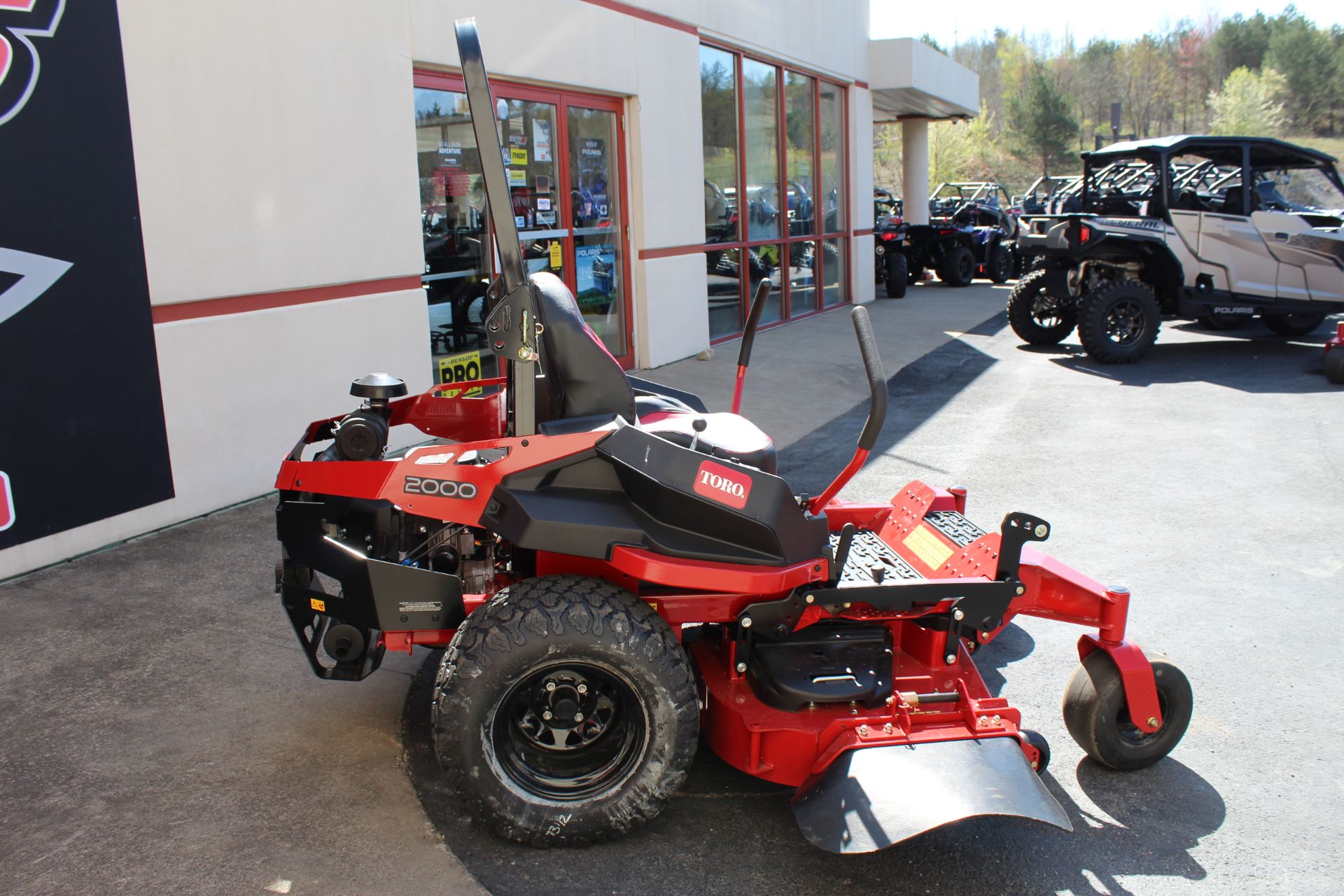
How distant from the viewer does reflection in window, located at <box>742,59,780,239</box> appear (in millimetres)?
13414

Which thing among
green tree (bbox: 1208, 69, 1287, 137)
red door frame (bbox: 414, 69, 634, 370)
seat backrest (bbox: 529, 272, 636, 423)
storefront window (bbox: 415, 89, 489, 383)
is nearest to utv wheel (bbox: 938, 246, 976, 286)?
red door frame (bbox: 414, 69, 634, 370)

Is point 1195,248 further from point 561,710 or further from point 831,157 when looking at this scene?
point 561,710

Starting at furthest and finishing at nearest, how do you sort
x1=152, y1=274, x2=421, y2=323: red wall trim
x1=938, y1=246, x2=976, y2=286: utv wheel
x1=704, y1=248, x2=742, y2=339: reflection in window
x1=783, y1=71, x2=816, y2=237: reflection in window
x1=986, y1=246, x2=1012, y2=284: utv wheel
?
x1=986, y1=246, x2=1012, y2=284: utv wheel < x1=938, y1=246, x2=976, y2=286: utv wheel < x1=783, y1=71, x2=816, y2=237: reflection in window < x1=704, y1=248, x2=742, y2=339: reflection in window < x1=152, y1=274, x2=421, y2=323: red wall trim

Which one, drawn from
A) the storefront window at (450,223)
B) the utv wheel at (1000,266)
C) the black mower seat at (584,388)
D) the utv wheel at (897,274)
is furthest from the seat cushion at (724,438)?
the utv wheel at (1000,266)

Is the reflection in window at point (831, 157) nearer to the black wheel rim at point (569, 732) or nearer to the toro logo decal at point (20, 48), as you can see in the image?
the toro logo decal at point (20, 48)

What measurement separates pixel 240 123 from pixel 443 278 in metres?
2.31

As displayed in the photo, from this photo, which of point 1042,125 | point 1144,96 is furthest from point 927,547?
point 1144,96

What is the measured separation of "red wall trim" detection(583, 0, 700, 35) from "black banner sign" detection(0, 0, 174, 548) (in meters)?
5.05

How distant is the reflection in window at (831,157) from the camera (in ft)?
52.5

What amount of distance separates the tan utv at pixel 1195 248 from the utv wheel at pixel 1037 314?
0.53m

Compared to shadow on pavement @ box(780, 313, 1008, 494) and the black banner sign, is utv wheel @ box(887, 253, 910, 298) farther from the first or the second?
the black banner sign

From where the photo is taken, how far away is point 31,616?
4.59m

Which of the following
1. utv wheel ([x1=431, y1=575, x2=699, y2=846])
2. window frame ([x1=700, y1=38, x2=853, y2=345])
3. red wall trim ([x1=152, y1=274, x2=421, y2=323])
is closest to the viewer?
utv wheel ([x1=431, y1=575, x2=699, y2=846])

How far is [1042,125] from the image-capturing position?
5438 centimetres
